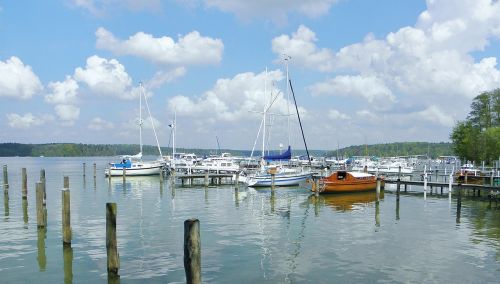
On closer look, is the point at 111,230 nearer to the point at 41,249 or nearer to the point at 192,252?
the point at 192,252

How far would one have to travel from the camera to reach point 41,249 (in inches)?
830

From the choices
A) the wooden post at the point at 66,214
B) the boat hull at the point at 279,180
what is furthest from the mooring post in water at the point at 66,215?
the boat hull at the point at 279,180

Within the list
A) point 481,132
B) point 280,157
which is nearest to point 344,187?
point 280,157

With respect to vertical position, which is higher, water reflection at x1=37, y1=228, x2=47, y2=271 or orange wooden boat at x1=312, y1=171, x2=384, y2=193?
orange wooden boat at x1=312, y1=171, x2=384, y2=193

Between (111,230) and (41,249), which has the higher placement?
(111,230)

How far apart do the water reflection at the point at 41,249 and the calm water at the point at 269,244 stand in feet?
0.27

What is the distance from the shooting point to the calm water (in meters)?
17.3

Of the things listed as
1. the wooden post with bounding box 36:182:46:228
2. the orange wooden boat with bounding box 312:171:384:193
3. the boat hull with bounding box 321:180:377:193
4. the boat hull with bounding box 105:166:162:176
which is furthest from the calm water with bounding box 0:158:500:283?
the boat hull with bounding box 105:166:162:176

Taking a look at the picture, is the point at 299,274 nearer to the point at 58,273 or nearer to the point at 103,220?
the point at 58,273

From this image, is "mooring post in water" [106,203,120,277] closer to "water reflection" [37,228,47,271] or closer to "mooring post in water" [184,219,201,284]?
"water reflection" [37,228,47,271]

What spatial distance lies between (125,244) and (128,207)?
15059 millimetres

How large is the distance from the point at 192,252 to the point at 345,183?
128ft

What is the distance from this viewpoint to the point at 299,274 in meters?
17.3

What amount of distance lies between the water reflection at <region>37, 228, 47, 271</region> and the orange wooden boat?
28352mm
